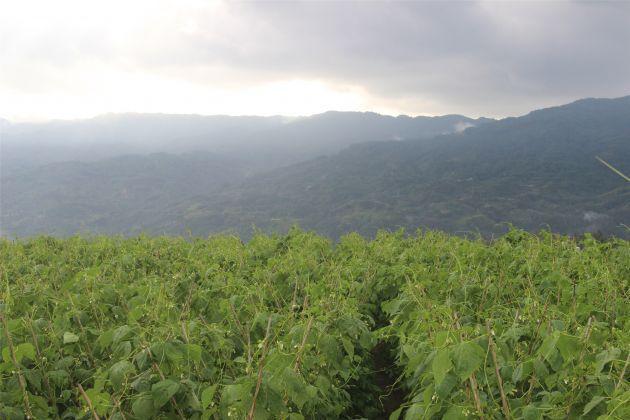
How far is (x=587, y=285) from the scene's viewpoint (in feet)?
19.2

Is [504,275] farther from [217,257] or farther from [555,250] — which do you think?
[217,257]

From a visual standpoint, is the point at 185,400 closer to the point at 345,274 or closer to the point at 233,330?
the point at 233,330

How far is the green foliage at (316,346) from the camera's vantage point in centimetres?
268

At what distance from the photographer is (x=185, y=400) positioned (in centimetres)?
318

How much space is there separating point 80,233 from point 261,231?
23.8 feet

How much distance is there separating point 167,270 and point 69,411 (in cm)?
587

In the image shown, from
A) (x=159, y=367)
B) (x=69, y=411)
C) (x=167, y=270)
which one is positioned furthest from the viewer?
(x=167, y=270)

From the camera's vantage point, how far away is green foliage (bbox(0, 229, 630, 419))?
2676 millimetres

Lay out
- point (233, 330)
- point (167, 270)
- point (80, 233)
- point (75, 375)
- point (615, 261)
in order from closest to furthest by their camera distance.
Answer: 1. point (75, 375)
2. point (233, 330)
3. point (615, 261)
4. point (167, 270)
5. point (80, 233)

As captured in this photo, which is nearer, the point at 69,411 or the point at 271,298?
the point at 69,411

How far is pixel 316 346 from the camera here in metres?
3.76

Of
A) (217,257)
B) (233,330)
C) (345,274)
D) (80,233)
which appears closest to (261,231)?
(217,257)

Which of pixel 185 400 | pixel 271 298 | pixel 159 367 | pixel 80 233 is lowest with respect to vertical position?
pixel 80 233

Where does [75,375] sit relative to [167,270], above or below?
above
